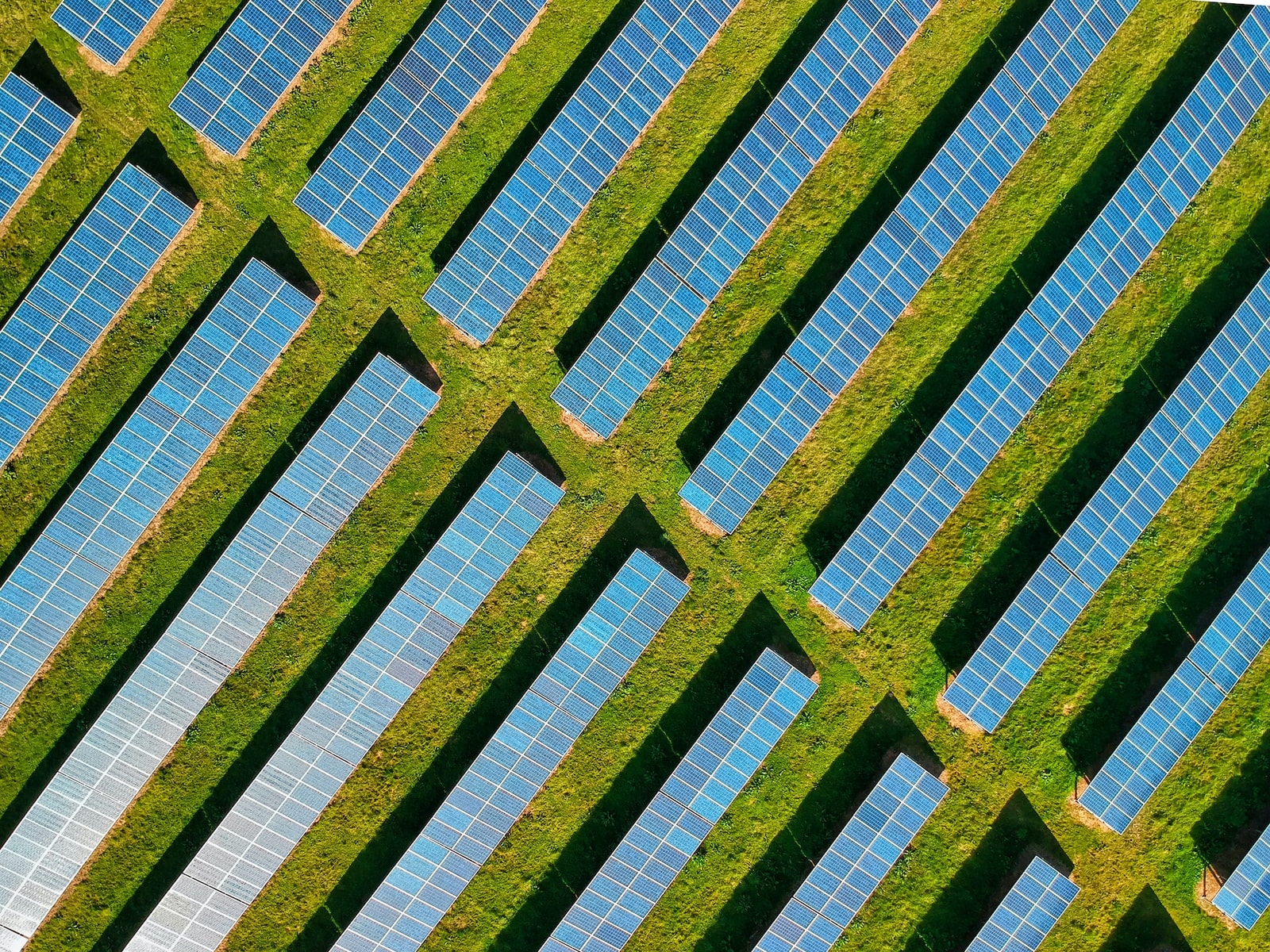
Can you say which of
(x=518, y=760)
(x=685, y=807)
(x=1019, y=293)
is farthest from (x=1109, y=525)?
(x=518, y=760)

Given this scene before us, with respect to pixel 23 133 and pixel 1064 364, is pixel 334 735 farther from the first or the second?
pixel 1064 364

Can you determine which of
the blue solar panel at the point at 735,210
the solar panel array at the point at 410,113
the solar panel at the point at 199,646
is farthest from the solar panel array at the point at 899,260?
the solar panel array at the point at 410,113

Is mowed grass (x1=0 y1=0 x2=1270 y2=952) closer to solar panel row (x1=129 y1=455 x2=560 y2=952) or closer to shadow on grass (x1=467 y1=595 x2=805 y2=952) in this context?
shadow on grass (x1=467 y1=595 x2=805 y2=952)

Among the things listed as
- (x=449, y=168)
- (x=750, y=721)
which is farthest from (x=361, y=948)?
(x=449, y=168)

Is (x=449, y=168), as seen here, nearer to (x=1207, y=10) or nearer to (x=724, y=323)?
(x=724, y=323)

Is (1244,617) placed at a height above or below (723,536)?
above
